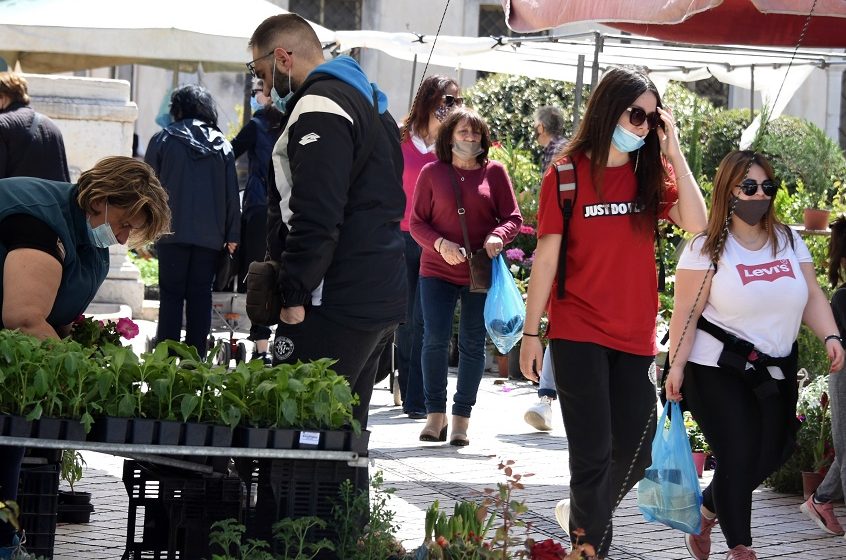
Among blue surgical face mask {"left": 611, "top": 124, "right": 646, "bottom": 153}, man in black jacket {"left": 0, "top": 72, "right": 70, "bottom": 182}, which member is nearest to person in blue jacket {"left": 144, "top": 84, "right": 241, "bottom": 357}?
man in black jacket {"left": 0, "top": 72, "right": 70, "bottom": 182}

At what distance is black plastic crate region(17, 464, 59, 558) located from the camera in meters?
4.66

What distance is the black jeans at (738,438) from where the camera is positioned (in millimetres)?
5672

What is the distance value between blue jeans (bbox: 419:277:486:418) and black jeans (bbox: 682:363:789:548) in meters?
2.88

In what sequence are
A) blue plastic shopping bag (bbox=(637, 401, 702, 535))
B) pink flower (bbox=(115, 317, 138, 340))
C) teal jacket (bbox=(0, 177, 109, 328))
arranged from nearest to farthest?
teal jacket (bbox=(0, 177, 109, 328)), blue plastic shopping bag (bbox=(637, 401, 702, 535)), pink flower (bbox=(115, 317, 138, 340))

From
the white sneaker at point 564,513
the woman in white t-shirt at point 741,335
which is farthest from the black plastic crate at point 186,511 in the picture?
the woman in white t-shirt at point 741,335

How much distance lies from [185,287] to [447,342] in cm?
221

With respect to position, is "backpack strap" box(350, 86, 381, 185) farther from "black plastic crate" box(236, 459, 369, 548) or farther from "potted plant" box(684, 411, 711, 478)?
"potted plant" box(684, 411, 711, 478)

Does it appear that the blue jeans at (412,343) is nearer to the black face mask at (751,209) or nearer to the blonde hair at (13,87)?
the blonde hair at (13,87)

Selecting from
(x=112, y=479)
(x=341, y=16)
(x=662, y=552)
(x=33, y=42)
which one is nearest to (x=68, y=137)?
(x=33, y=42)

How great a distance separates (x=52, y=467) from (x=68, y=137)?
891 centimetres

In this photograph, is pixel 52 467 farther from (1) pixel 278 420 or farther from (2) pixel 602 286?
(2) pixel 602 286

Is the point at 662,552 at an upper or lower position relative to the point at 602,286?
lower

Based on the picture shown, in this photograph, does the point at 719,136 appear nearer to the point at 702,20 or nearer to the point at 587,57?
the point at 587,57

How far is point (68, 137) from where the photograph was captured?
43.4 ft
